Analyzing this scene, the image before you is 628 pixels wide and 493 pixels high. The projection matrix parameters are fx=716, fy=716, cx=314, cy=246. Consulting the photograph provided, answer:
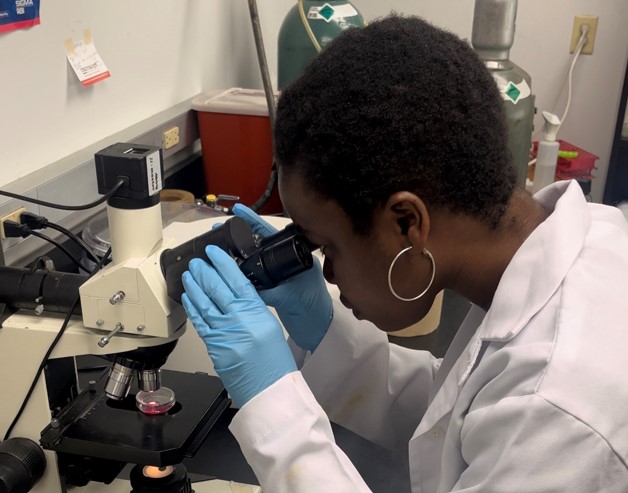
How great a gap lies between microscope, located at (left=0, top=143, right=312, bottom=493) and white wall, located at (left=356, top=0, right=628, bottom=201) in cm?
210

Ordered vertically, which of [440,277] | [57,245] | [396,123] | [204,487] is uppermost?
[396,123]

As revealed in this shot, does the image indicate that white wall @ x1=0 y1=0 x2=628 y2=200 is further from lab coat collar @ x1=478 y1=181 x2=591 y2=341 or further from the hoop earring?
lab coat collar @ x1=478 y1=181 x2=591 y2=341

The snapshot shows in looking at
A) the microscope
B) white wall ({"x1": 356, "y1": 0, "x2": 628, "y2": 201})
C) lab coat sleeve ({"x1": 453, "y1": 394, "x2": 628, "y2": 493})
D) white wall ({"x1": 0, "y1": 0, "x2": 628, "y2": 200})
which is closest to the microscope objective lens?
the microscope

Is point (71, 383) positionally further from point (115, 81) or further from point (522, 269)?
point (115, 81)

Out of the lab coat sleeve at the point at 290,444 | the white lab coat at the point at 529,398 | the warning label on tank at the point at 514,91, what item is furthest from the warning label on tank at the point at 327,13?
the lab coat sleeve at the point at 290,444

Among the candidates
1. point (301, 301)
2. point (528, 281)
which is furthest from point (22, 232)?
point (528, 281)

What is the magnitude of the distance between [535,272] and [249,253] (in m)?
0.36

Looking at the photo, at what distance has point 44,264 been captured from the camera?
39.9 inches

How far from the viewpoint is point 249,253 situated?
936mm

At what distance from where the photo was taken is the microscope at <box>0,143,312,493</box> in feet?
2.94

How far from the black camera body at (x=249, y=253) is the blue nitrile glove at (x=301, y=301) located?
0.19 m

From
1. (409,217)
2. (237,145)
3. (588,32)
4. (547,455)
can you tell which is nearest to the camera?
(547,455)

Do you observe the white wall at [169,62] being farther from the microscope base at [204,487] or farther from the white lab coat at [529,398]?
the white lab coat at [529,398]

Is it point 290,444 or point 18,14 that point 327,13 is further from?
point 290,444
